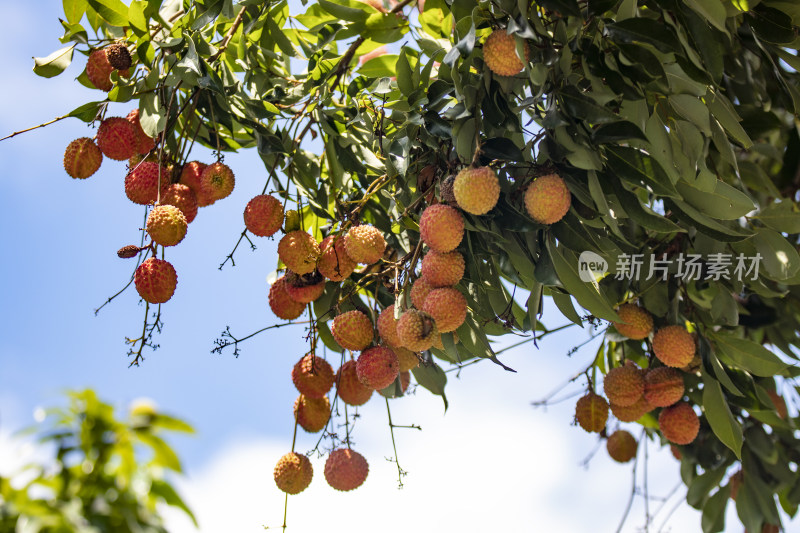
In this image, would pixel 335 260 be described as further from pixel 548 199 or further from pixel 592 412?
pixel 592 412

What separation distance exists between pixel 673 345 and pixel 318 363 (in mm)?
731

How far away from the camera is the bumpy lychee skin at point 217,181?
145 cm

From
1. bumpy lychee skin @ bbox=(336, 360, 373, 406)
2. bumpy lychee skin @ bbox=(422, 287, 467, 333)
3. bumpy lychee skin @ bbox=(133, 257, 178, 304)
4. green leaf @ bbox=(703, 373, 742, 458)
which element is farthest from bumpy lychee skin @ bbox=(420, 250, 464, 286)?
green leaf @ bbox=(703, 373, 742, 458)

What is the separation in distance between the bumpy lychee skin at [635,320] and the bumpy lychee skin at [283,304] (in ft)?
2.24

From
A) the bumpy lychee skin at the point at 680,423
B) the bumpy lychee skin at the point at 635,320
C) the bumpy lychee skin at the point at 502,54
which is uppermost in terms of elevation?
the bumpy lychee skin at the point at 502,54

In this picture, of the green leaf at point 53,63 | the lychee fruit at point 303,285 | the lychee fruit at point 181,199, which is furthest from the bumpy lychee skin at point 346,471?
the green leaf at point 53,63

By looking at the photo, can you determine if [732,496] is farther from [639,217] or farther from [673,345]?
[639,217]

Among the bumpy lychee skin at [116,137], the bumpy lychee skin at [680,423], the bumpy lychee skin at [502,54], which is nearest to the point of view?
the bumpy lychee skin at [502,54]

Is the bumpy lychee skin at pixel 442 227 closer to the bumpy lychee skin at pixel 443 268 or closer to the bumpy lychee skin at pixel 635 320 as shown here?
the bumpy lychee skin at pixel 443 268

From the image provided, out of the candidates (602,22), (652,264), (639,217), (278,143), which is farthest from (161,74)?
(652,264)

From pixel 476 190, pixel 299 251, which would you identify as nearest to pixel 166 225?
pixel 299 251

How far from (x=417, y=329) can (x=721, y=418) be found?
0.70m

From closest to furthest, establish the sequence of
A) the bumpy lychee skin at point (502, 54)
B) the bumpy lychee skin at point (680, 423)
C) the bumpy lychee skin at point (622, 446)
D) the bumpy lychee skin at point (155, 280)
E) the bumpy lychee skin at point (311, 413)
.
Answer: the bumpy lychee skin at point (502, 54) < the bumpy lychee skin at point (155, 280) < the bumpy lychee skin at point (311, 413) < the bumpy lychee skin at point (680, 423) < the bumpy lychee skin at point (622, 446)

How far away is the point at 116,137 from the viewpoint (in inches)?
57.6
